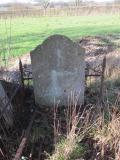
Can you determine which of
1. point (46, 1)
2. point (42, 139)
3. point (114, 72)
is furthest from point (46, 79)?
point (46, 1)

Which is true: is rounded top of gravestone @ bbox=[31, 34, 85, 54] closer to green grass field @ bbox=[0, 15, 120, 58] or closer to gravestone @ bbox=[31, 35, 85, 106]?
gravestone @ bbox=[31, 35, 85, 106]

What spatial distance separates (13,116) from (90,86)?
99.7 inches

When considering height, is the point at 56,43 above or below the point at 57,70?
above

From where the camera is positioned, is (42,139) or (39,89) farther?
(39,89)

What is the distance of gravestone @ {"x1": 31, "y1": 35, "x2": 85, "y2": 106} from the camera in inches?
253

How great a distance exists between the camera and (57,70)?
655 cm

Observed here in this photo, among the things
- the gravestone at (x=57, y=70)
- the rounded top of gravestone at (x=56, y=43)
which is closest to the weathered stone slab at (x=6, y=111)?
the gravestone at (x=57, y=70)

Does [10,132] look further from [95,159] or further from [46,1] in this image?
[46,1]

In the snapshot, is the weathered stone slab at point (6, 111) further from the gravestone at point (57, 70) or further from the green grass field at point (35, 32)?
the green grass field at point (35, 32)

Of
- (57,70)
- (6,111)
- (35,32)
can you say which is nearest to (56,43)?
(57,70)

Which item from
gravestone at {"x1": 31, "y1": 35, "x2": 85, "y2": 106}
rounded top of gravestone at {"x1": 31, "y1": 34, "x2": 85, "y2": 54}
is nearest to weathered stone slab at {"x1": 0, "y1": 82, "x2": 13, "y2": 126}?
gravestone at {"x1": 31, "y1": 35, "x2": 85, "y2": 106}

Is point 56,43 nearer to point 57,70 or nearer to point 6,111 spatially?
point 57,70

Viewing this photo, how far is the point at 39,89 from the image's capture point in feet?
22.1

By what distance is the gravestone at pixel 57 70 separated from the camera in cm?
643
